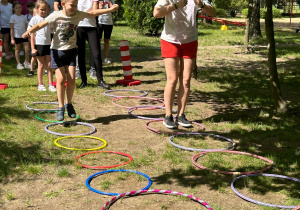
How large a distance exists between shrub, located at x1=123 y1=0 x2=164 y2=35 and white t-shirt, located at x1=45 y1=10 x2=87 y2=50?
16.3 metres

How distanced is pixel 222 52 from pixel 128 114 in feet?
32.2

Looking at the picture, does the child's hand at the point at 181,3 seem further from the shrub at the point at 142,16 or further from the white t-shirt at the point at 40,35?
the shrub at the point at 142,16

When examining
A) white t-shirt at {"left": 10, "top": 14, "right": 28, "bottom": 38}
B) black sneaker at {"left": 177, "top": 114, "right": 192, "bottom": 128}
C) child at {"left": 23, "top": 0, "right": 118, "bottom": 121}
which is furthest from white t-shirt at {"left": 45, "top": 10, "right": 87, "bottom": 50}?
white t-shirt at {"left": 10, "top": 14, "right": 28, "bottom": 38}

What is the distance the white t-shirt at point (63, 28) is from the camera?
6.99 meters

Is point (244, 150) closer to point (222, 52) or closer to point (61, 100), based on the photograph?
point (61, 100)

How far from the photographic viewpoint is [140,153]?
5.94m

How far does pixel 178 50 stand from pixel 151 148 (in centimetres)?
164

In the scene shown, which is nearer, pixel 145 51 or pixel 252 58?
pixel 252 58

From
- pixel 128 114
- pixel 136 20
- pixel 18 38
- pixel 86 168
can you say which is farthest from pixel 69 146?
pixel 136 20

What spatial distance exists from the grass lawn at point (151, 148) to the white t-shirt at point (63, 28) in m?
1.29

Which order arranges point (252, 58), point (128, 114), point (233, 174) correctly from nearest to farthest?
point (233, 174)
point (128, 114)
point (252, 58)

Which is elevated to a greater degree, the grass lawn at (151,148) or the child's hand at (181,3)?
the child's hand at (181,3)

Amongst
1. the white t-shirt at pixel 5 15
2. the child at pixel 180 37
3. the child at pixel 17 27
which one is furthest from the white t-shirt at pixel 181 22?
the white t-shirt at pixel 5 15

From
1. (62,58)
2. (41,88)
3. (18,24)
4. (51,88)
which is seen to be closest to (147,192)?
(62,58)
